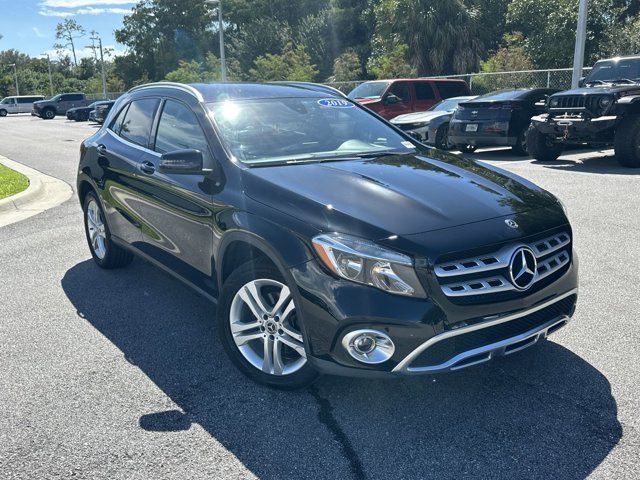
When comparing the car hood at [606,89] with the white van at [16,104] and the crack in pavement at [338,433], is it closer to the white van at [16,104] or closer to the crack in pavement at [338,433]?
the crack in pavement at [338,433]

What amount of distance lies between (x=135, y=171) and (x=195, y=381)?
1866 mm

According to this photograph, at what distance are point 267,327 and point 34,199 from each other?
7.57m

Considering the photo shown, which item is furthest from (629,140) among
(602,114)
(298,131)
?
(298,131)

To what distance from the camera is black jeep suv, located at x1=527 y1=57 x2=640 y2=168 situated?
1067 centimetres

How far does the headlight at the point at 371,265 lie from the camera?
2.88 m

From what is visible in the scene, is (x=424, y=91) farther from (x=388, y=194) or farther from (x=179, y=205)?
(x=388, y=194)

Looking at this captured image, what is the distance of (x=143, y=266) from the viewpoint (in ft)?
19.3

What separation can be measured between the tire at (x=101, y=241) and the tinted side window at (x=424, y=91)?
43.2 ft

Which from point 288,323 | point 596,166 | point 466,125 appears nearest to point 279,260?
point 288,323

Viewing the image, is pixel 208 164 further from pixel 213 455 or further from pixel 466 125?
pixel 466 125

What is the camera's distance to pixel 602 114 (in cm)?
1074

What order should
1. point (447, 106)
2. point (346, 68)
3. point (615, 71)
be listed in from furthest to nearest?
point (346, 68)
point (447, 106)
point (615, 71)

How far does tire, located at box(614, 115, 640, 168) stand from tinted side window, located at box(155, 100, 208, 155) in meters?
8.77

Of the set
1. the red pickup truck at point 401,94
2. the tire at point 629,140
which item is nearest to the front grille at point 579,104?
the tire at point 629,140
